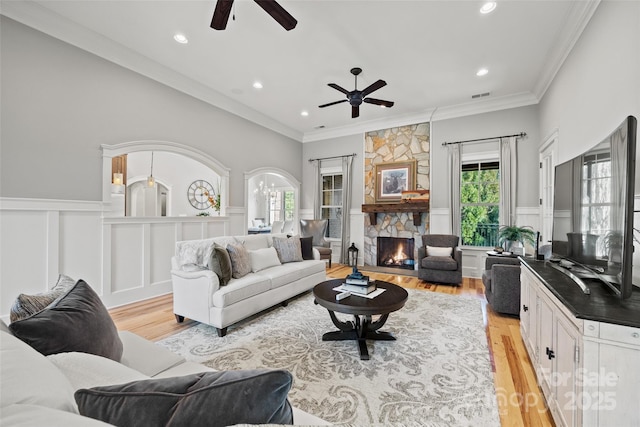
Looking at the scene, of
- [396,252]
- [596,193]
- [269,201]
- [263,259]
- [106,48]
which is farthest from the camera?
[269,201]

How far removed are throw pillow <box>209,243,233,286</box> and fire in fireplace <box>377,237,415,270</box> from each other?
397 centimetres

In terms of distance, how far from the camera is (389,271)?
5539 mm

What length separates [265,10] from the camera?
2166 millimetres

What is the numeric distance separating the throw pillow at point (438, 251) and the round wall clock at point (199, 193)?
19.8 feet

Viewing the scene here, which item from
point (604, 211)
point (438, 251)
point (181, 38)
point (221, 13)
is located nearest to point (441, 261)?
point (438, 251)

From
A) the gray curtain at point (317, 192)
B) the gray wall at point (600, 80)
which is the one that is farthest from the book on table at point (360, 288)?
the gray curtain at point (317, 192)

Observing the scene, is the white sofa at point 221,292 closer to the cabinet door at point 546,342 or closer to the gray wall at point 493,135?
the cabinet door at point 546,342

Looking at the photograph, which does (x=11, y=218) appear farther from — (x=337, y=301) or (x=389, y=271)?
(x=389, y=271)

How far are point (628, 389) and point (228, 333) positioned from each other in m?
2.77

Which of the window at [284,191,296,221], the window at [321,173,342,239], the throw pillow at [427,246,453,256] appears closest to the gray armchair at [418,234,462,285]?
the throw pillow at [427,246,453,256]

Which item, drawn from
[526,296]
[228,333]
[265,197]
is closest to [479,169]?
[526,296]

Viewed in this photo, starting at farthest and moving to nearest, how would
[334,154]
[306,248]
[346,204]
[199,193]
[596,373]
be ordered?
1. [199,193]
2. [334,154]
3. [346,204]
4. [306,248]
5. [596,373]

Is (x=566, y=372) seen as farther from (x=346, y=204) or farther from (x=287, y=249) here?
(x=346, y=204)

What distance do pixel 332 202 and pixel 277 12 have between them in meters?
4.86
